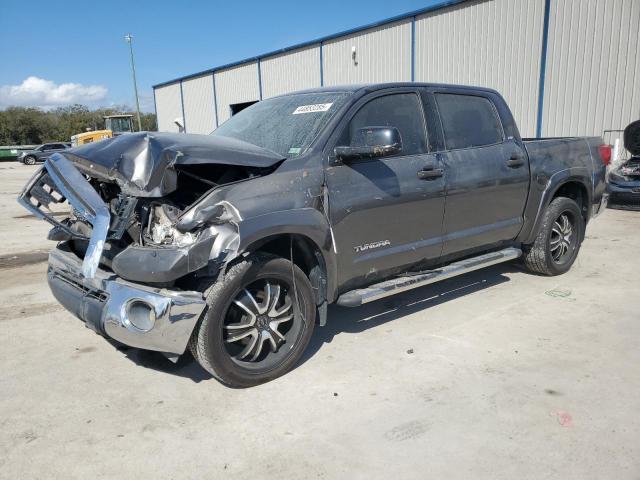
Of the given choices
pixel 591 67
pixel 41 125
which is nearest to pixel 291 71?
pixel 591 67

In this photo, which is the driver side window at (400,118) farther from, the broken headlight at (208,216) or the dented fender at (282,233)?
the broken headlight at (208,216)

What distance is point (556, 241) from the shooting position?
564 cm

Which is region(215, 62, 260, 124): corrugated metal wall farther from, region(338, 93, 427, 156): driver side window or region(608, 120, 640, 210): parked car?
region(338, 93, 427, 156): driver side window

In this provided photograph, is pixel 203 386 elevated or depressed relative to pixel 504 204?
depressed

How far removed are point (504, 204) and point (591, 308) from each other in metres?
1.24

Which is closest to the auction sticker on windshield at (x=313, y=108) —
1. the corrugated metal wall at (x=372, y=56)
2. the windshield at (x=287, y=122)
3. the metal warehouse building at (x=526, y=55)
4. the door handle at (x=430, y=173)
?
the windshield at (x=287, y=122)

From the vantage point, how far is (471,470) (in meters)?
2.50

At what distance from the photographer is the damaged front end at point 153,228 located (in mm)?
2906

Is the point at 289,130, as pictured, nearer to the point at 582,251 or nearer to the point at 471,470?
the point at 471,470

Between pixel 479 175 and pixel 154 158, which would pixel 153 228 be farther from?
pixel 479 175

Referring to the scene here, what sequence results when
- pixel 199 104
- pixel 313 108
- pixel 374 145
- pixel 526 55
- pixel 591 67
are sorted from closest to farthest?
pixel 374 145 → pixel 313 108 → pixel 591 67 → pixel 526 55 → pixel 199 104

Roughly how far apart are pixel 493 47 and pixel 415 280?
1317 cm

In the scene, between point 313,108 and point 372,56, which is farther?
point 372,56

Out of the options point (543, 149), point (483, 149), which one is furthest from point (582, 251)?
point (483, 149)
